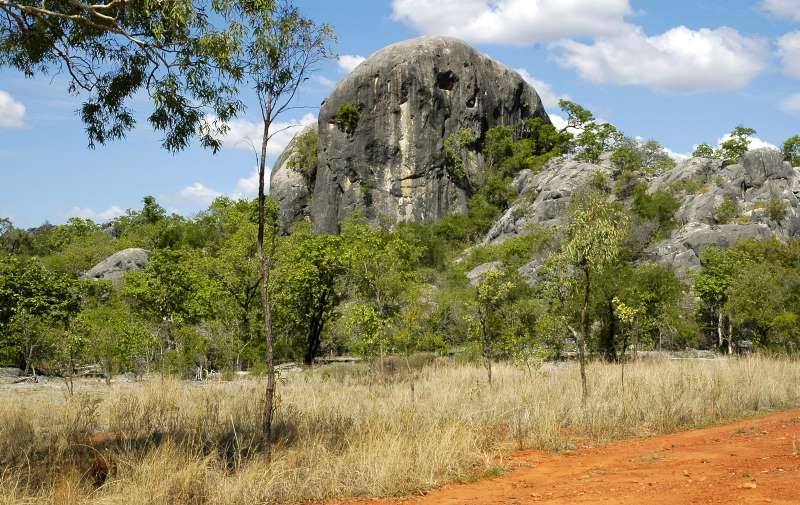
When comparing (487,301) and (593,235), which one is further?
(487,301)

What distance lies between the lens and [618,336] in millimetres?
28656

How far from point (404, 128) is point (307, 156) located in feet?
51.1

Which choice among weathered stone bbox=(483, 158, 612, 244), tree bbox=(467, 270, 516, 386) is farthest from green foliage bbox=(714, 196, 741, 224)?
tree bbox=(467, 270, 516, 386)

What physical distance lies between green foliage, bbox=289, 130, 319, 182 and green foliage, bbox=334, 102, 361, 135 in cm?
846

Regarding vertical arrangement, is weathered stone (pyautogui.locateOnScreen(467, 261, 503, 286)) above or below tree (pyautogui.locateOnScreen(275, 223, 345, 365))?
above

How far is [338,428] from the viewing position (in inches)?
421

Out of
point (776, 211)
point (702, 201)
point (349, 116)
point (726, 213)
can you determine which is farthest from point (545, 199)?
point (349, 116)

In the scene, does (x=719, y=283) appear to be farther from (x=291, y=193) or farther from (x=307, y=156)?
(x=307, y=156)

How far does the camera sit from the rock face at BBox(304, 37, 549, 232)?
70750 mm

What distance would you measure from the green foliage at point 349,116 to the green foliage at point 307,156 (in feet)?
27.8

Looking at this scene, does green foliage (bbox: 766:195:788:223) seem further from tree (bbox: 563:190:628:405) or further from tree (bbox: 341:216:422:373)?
tree (bbox: 563:190:628:405)

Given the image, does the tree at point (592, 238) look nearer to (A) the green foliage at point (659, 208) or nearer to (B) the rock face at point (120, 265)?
(A) the green foliage at point (659, 208)

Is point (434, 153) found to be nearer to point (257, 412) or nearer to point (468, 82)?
point (468, 82)

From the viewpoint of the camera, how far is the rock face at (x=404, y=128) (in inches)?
2785
